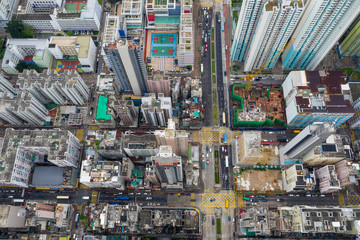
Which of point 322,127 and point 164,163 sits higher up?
point 322,127
